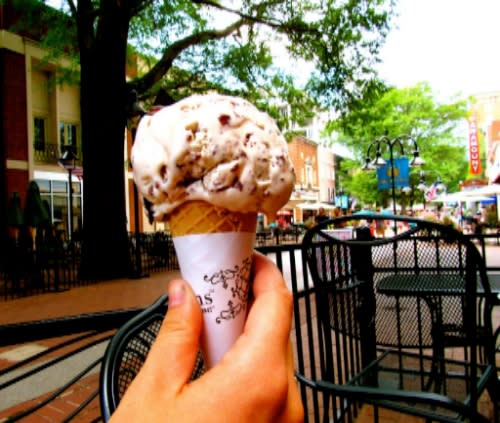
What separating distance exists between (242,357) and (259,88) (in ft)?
46.3

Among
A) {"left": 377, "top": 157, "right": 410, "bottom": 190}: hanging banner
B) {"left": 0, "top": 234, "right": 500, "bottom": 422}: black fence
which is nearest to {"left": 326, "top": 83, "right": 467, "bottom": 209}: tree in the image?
{"left": 377, "top": 157, "right": 410, "bottom": 190}: hanging banner

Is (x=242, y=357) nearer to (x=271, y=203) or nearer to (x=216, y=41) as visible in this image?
(x=271, y=203)

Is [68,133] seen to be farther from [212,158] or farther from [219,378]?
[219,378]

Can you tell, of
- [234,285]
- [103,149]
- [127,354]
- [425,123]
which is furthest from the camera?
[425,123]

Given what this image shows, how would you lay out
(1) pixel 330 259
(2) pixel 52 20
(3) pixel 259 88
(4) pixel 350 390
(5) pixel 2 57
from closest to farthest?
1. (4) pixel 350 390
2. (1) pixel 330 259
3. (2) pixel 52 20
4. (3) pixel 259 88
5. (5) pixel 2 57

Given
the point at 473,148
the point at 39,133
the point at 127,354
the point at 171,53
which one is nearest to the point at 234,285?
the point at 127,354

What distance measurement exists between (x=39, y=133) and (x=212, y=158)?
71.5 ft

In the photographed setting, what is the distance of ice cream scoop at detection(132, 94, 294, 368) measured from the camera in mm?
866

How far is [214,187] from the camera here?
0.88 m

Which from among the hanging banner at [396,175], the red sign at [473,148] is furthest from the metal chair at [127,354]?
the red sign at [473,148]

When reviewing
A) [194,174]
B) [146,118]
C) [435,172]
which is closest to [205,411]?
[194,174]

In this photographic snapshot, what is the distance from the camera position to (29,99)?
1817cm

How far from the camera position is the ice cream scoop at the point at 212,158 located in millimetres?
881

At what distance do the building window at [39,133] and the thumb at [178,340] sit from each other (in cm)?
2135
